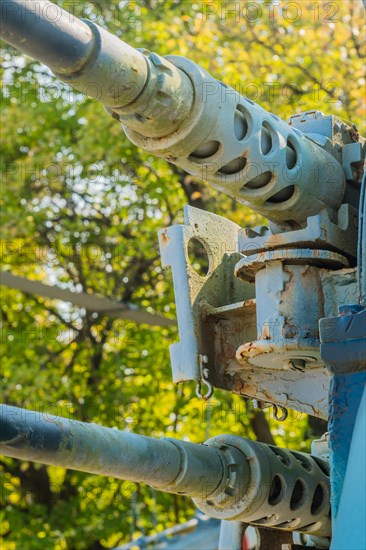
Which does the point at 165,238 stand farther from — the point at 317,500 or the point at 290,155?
the point at 317,500

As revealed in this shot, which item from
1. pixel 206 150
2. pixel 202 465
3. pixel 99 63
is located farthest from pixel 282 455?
pixel 99 63

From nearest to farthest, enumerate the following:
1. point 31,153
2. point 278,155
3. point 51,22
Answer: point 51,22 < point 278,155 < point 31,153

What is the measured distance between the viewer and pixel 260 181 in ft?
17.4

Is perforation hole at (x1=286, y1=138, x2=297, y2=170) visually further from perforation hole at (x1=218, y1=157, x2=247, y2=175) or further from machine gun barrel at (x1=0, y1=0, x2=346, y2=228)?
perforation hole at (x1=218, y1=157, x2=247, y2=175)

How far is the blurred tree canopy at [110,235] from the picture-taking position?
54.7 feet

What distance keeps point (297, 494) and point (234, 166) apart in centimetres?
204

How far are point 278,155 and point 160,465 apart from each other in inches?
55.4

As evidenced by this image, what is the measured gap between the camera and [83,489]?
19.2 metres

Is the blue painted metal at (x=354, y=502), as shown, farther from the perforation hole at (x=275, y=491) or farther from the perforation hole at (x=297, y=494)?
the perforation hole at (x=297, y=494)

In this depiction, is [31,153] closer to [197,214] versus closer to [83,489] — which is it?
[83,489]

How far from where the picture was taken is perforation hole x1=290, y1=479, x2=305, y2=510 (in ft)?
20.8

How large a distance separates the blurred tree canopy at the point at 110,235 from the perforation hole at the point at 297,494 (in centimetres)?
991

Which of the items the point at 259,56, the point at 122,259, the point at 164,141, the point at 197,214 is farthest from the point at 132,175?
the point at 164,141

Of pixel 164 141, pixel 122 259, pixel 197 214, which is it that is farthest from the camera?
pixel 122 259
